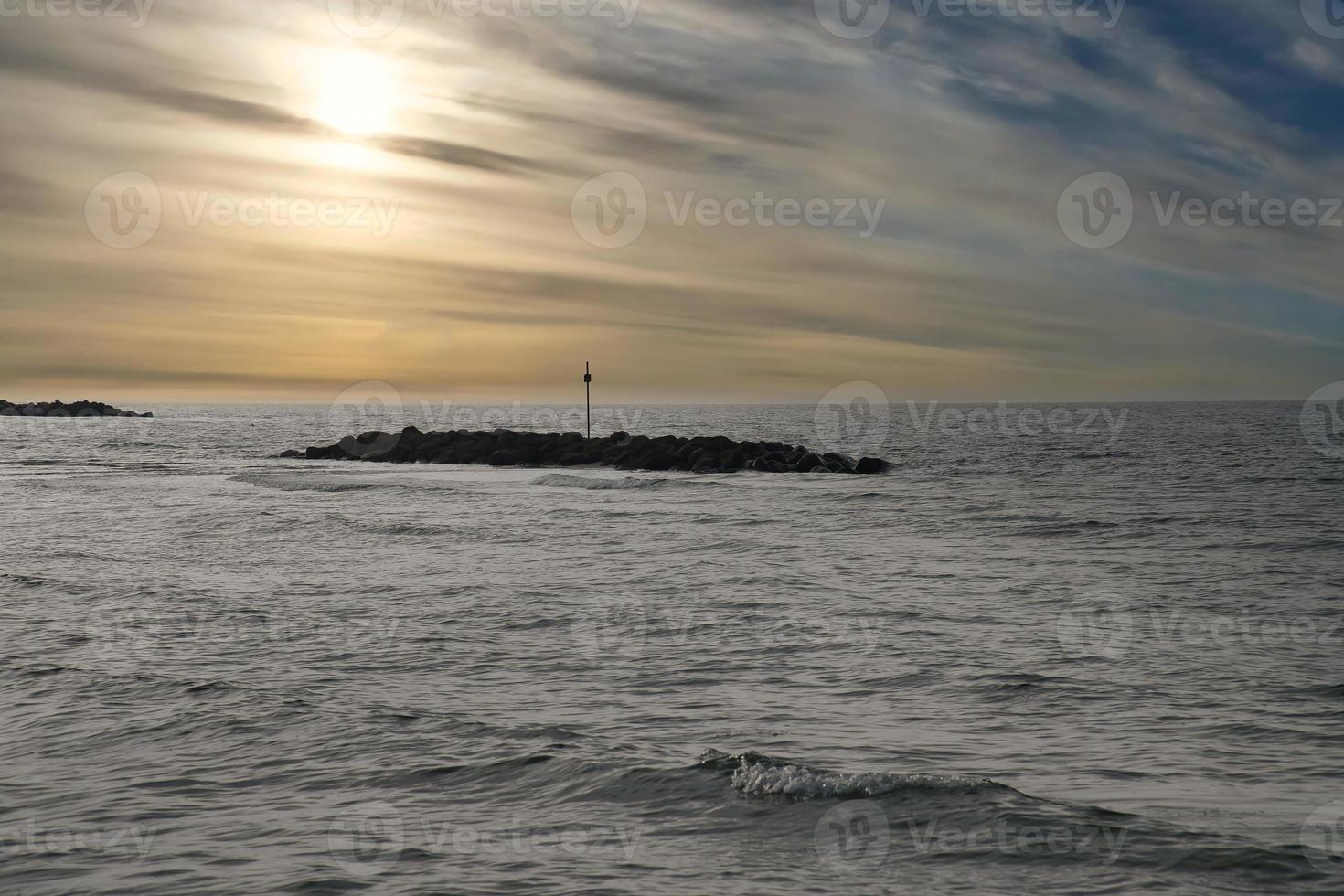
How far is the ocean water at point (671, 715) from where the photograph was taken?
6527 mm

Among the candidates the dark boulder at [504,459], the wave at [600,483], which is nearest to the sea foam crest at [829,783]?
the wave at [600,483]

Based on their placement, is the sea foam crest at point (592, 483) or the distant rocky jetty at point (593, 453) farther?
the distant rocky jetty at point (593, 453)

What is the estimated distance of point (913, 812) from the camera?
721cm

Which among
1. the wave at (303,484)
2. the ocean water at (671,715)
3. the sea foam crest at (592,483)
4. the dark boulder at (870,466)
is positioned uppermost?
the dark boulder at (870,466)

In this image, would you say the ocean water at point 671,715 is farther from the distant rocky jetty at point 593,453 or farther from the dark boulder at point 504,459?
the dark boulder at point 504,459

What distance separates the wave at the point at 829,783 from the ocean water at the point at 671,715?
4 centimetres

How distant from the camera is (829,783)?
770 cm

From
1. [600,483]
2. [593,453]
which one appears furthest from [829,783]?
[593,453]

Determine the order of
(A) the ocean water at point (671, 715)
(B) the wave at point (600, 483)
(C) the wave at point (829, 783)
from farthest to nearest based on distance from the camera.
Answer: (B) the wave at point (600, 483), (C) the wave at point (829, 783), (A) the ocean water at point (671, 715)

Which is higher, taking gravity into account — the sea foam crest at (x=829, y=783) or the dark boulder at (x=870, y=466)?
the dark boulder at (x=870, y=466)

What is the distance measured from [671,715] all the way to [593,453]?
49504mm

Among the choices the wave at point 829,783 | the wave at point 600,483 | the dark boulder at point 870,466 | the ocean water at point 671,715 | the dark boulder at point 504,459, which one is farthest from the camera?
the dark boulder at point 504,459

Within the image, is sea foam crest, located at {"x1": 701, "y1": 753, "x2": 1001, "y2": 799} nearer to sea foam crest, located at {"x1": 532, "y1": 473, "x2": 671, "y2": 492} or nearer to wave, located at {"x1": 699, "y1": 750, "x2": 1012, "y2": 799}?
wave, located at {"x1": 699, "y1": 750, "x2": 1012, "y2": 799}

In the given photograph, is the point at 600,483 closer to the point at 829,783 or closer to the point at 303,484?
the point at 303,484
